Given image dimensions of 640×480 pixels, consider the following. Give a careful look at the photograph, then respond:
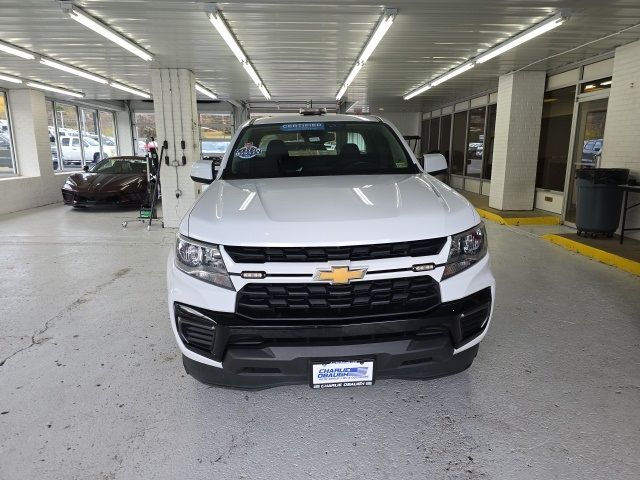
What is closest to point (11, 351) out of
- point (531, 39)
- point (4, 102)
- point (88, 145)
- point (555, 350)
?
point (555, 350)

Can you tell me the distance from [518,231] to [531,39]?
315 cm

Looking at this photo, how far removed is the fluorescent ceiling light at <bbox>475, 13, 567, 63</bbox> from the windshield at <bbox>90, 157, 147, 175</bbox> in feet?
25.9

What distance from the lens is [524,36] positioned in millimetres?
6086

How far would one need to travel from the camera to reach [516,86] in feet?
29.2

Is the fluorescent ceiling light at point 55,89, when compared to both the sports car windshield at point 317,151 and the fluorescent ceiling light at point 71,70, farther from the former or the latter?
the sports car windshield at point 317,151

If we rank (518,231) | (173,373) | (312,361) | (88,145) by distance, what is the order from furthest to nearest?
→ 1. (88,145)
2. (518,231)
3. (173,373)
4. (312,361)

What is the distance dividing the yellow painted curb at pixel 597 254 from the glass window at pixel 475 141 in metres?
5.89

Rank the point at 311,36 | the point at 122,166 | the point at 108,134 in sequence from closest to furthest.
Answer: the point at 311,36, the point at 122,166, the point at 108,134

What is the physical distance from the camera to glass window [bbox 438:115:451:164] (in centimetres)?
1477

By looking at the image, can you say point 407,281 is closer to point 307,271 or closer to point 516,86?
point 307,271

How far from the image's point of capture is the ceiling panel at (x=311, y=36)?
506cm

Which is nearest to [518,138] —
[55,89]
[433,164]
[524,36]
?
[524,36]

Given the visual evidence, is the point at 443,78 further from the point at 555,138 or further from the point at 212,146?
the point at 212,146

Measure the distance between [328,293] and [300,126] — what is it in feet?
6.22
